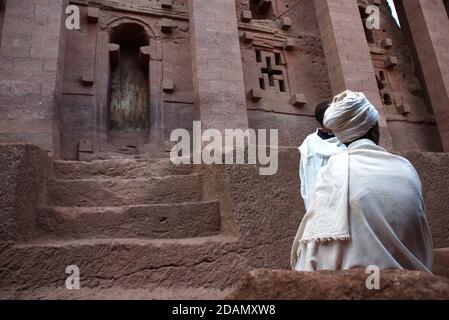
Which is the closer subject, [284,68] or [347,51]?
[347,51]

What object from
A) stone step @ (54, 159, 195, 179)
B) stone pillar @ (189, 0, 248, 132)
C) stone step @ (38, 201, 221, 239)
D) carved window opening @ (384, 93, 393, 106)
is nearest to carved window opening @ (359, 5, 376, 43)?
carved window opening @ (384, 93, 393, 106)

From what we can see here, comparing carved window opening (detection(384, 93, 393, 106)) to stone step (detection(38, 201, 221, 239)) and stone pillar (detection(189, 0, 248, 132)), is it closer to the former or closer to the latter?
stone pillar (detection(189, 0, 248, 132))

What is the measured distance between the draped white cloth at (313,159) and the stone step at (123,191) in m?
1.31

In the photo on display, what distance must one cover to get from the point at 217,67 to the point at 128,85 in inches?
99.6

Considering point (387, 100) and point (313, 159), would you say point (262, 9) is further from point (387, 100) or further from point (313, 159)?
point (313, 159)

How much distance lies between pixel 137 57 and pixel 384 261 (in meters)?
7.69

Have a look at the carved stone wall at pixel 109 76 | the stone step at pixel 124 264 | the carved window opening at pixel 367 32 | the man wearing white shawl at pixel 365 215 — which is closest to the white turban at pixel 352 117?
the man wearing white shawl at pixel 365 215

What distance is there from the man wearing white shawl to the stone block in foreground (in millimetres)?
287

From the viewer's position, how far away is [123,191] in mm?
3537

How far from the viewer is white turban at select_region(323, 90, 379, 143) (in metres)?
1.75

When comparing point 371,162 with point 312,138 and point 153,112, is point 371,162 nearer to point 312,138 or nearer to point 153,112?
point 312,138

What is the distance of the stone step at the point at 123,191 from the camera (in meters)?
3.40

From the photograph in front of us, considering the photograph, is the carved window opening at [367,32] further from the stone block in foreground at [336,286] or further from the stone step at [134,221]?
the stone block in foreground at [336,286]

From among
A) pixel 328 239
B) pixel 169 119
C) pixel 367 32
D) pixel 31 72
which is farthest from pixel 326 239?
pixel 367 32
